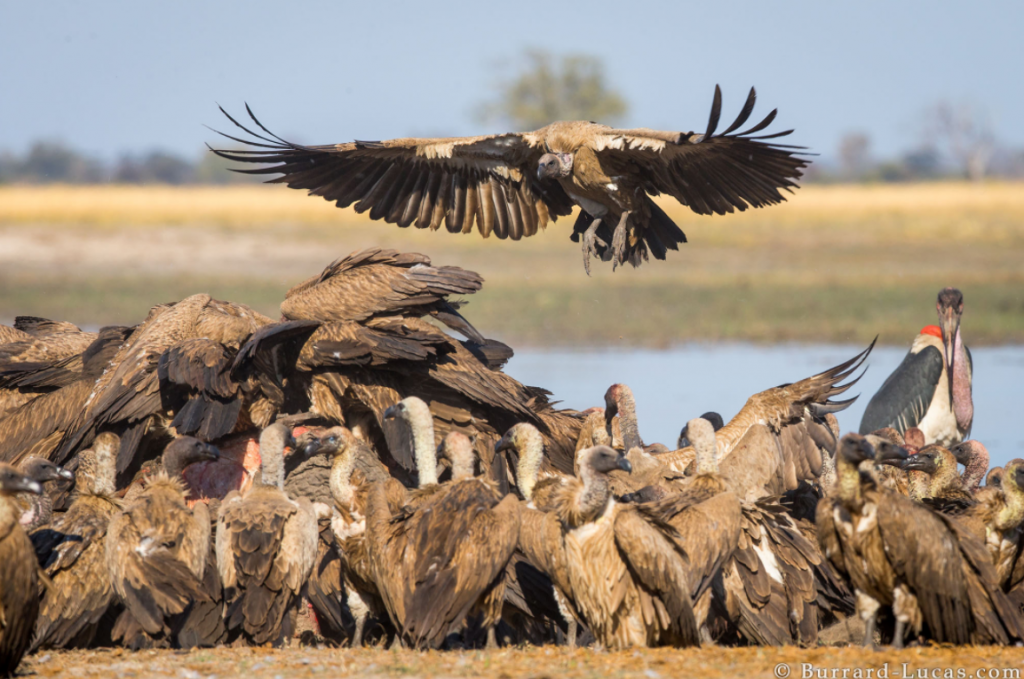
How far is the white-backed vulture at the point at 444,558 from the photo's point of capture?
5.39 meters

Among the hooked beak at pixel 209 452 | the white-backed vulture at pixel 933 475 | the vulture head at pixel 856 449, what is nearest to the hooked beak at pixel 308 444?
the hooked beak at pixel 209 452

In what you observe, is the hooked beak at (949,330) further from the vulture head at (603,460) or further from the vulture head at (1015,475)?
the vulture head at (603,460)

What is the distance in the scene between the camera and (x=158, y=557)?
5.50m

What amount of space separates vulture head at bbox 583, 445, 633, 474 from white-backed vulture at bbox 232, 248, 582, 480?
1.75 m

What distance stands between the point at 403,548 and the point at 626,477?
1.84 meters

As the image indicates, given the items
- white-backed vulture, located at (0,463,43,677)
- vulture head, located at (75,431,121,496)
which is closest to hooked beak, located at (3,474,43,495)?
white-backed vulture, located at (0,463,43,677)

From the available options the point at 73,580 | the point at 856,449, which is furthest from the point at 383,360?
the point at 856,449

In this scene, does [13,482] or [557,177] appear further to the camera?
[557,177]

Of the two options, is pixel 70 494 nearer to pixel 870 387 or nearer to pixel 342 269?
pixel 342 269

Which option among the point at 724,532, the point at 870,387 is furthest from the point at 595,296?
the point at 724,532

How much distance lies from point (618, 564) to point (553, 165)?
3.30 meters

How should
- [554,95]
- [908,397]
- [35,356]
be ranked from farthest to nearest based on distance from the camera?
[554,95] → [908,397] → [35,356]

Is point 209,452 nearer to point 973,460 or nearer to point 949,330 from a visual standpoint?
point 973,460

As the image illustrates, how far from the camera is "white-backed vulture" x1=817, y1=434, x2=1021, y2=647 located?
521 centimetres
